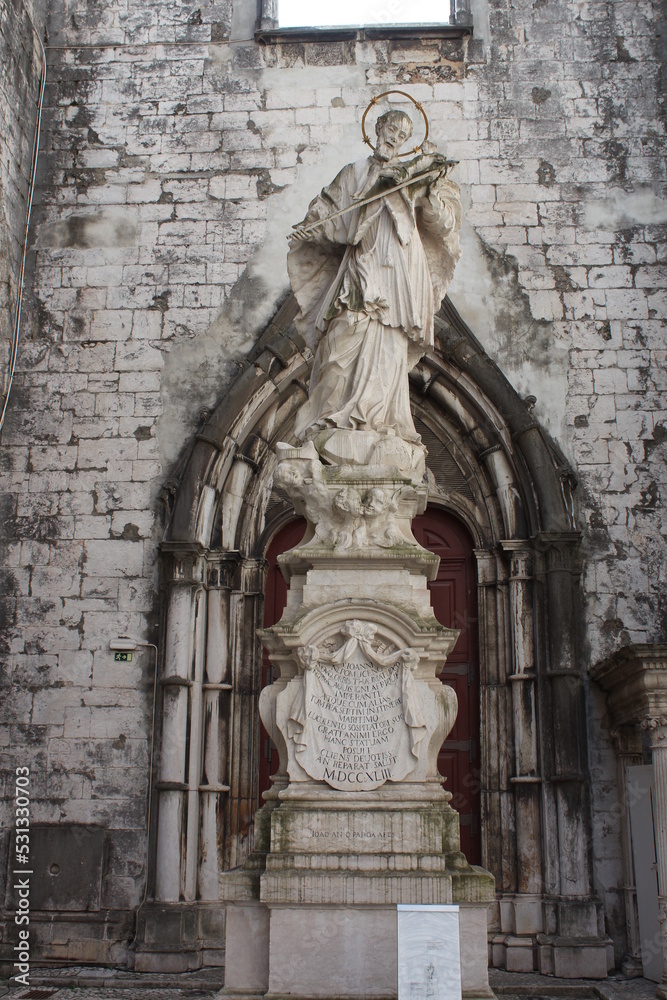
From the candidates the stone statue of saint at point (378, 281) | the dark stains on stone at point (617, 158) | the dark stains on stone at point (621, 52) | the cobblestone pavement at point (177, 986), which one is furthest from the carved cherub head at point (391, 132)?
the dark stains on stone at point (621, 52)

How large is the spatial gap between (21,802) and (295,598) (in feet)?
16.1

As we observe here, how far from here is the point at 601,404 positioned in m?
9.56

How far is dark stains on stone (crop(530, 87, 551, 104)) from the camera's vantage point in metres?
10.4

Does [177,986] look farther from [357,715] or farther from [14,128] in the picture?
[14,128]

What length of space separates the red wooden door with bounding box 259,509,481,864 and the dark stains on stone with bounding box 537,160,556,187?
356cm

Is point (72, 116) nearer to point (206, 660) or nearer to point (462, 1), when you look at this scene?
point (462, 1)

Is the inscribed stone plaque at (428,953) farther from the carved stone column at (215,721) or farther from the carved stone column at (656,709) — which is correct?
the carved stone column at (215,721)

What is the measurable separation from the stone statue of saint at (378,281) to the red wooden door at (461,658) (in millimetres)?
4341

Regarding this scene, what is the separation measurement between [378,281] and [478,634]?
4788mm

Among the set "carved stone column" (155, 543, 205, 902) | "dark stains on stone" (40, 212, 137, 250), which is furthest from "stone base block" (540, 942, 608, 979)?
"dark stains on stone" (40, 212, 137, 250)

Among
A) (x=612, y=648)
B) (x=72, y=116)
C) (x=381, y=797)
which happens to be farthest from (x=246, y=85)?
(x=381, y=797)

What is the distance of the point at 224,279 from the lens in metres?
10.1

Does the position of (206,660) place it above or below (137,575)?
below

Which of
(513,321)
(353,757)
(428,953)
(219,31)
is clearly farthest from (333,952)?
(219,31)
